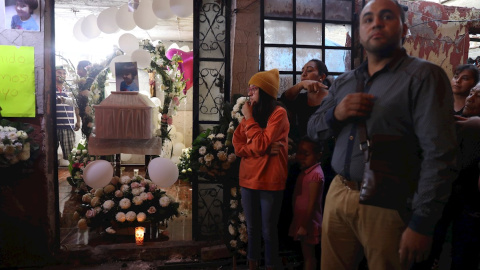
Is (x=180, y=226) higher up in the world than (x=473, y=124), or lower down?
lower down

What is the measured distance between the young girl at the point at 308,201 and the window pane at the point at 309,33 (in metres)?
1.70

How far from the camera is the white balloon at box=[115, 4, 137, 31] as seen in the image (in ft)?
18.2

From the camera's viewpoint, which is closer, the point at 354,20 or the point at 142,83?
the point at 354,20

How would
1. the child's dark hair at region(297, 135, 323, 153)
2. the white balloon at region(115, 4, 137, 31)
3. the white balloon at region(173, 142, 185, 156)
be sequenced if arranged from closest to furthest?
the child's dark hair at region(297, 135, 323, 153)
the white balloon at region(115, 4, 137, 31)
the white balloon at region(173, 142, 185, 156)

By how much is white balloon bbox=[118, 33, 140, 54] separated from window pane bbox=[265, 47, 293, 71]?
2.56m

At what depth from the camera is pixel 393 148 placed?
177 centimetres

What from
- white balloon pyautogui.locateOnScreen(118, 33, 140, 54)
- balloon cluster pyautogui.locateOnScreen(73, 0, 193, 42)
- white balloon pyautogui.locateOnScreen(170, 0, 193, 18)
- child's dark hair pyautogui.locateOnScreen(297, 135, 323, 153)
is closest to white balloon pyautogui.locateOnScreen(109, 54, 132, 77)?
white balloon pyautogui.locateOnScreen(118, 33, 140, 54)

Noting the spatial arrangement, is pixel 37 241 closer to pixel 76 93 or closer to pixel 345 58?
pixel 76 93

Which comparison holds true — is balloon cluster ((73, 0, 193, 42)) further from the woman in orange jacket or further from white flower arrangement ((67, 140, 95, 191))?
white flower arrangement ((67, 140, 95, 191))

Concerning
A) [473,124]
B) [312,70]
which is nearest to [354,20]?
[312,70]

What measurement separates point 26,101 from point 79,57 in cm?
595

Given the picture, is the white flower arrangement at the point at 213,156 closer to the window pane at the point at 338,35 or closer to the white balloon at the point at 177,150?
the window pane at the point at 338,35

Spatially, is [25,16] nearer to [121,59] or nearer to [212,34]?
[121,59]

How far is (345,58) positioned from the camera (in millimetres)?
4906
